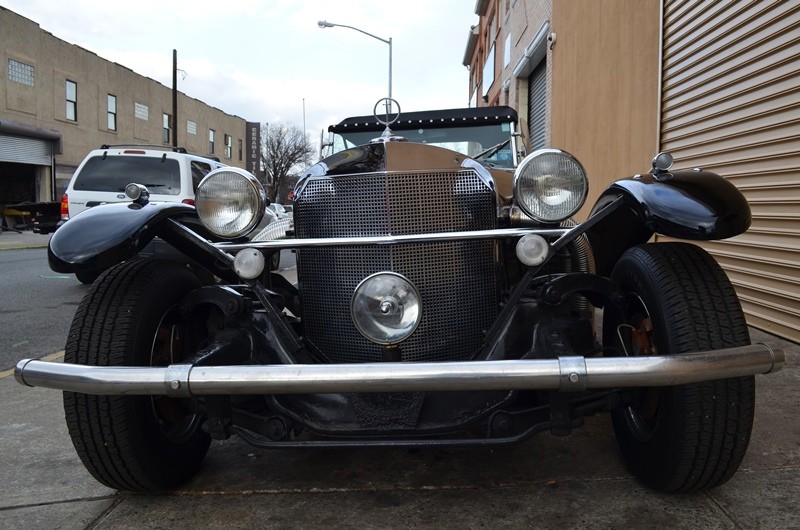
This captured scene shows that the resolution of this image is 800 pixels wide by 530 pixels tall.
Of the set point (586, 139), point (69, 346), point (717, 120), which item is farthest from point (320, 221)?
point (586, 139)

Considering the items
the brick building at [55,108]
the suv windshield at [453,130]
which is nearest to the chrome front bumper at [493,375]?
the suv windshield at [453,130]

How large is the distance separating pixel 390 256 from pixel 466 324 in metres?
0.43

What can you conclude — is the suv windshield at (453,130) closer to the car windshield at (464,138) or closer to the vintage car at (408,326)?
the car windshield at (464,138)

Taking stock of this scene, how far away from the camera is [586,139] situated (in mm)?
9078

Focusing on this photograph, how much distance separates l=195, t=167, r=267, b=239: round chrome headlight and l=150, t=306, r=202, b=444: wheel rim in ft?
1.44

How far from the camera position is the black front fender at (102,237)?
2.20m

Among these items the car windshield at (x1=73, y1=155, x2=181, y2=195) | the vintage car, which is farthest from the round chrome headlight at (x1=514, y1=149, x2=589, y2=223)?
the car windshield at (x1=73, y1=155, x2=181, y2=195)

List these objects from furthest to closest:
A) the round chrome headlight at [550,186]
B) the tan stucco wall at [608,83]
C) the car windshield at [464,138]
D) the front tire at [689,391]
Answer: the tan stucco wall at [608,83]
the car windshield at [464,138]
the round chrome headlight at [550,186]
the front tire at [689,391]

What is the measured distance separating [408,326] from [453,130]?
10.0 ft

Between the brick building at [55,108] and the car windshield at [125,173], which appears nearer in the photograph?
the car windshield at [125,173]

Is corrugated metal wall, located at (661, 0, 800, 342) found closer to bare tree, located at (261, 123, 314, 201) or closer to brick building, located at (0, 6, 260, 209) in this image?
brick building, located at (0, 6, 260, 209)

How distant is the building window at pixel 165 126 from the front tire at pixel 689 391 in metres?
30.1

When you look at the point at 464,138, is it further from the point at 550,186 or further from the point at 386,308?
the point at 386,308

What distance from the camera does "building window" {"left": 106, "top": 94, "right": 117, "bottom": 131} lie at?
25.1 m
